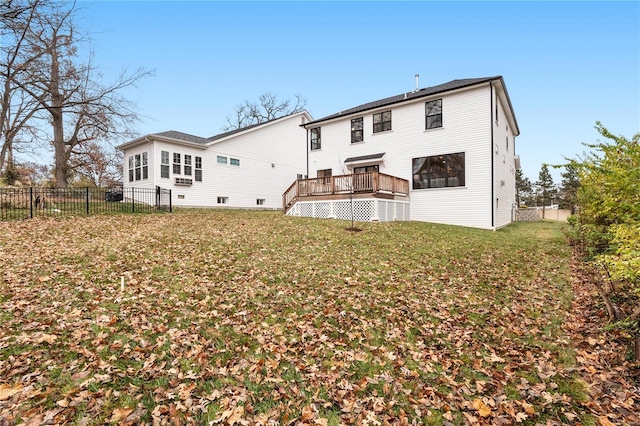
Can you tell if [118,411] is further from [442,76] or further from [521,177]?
[521,177]

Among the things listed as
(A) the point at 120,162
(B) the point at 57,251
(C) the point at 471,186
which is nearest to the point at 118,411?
(B) the point at 57,251

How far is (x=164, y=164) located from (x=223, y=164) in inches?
155

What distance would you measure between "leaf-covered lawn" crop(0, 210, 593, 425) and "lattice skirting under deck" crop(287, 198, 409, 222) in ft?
21.6

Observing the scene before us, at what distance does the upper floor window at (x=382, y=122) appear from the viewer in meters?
17.8

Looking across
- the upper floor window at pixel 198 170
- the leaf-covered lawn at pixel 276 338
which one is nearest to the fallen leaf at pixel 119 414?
the leaf-covered lawn at pixel 276 338

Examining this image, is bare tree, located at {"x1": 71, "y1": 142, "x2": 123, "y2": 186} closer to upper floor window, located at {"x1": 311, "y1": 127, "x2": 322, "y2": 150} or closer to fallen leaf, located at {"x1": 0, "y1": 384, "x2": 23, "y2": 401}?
upper floor window, located at {"x1": 311, "y1": 127, "x2": 322, "y2": 150}

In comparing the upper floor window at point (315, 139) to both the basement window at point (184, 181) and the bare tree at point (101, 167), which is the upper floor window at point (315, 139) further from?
the bare tree at point (101, 167)

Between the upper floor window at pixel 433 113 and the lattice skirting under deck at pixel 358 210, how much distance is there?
4.48 m

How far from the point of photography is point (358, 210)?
1475 centimetres

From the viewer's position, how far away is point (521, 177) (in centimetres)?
4800

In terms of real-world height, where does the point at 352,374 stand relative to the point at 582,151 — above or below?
below

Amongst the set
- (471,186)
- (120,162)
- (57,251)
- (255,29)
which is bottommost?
(57,251)

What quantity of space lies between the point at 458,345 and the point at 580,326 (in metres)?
2.15

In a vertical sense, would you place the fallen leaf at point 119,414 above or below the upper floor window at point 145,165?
below
